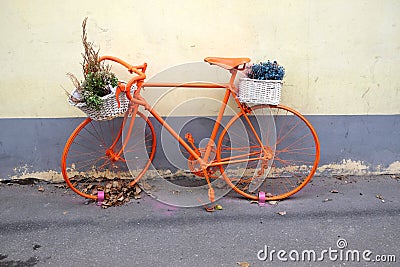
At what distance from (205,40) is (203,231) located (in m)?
2.04

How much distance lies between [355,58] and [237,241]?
2538 millimetres

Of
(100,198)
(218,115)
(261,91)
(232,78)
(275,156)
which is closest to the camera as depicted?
(261,91)

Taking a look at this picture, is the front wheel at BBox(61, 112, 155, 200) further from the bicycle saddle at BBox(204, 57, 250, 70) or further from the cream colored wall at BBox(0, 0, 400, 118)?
the bicycle saddle at BBox(204, 57, 250, 70)

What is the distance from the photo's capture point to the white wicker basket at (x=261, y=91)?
3537mm

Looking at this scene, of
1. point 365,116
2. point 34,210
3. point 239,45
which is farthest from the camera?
point 365,116

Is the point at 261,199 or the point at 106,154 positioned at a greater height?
the point at 106,154

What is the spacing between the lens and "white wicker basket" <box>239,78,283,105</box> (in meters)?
3.54

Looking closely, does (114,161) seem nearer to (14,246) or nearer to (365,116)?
(14,246)

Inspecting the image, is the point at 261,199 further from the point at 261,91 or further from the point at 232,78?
the point at 232,78

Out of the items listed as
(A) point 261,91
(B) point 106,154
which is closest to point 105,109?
(B) point 106,154

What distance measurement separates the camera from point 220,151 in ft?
13.0

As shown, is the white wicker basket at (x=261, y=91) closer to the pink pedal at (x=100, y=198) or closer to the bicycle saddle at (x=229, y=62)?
the bicycle saddle at (x=229, y=62)

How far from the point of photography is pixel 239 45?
160 inches

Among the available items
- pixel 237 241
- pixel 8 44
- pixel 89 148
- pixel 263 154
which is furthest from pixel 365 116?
pixel 8 44
